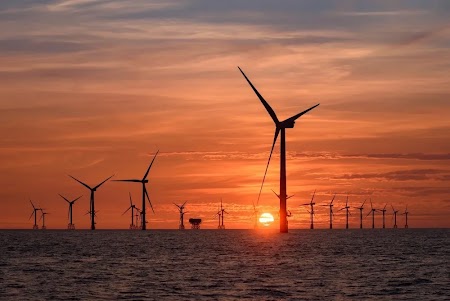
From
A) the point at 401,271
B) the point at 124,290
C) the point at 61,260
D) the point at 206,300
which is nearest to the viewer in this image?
the point at 206,300

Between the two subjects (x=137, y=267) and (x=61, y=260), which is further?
(x=61, y=260)

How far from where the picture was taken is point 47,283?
342 feet

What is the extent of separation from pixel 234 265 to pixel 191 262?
12951 mm

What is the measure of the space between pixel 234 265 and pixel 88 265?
82.4 ft

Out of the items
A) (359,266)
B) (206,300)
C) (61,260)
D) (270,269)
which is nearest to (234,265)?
(270,269)

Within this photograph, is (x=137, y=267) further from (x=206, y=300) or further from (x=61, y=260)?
(x=206, y=300)

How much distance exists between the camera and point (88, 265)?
139625 mm

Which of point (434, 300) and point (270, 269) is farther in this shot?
point (270, 269)

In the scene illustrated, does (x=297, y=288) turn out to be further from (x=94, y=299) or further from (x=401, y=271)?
(x=401, y=271)

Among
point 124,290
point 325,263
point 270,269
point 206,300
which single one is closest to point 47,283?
point 124,290

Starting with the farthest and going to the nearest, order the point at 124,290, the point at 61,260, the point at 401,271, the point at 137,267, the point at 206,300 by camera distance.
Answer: the point at 61,260 → the point at 137,267 → the point at 401,271 → the point at 124,290 → the point at 206,300

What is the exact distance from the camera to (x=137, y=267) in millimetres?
133750

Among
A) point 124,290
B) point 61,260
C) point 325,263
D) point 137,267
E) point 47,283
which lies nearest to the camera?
point 124,290

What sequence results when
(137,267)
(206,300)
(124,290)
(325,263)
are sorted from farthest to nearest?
(325,263), (137,267), (124,290), (206,300)
